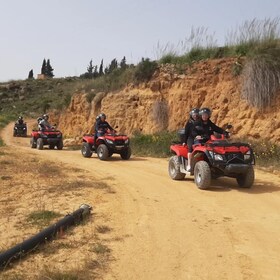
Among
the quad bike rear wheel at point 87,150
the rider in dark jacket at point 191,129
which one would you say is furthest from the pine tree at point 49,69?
the rider in dark jacket at point 191,129

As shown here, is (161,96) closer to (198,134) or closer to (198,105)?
(198,105)

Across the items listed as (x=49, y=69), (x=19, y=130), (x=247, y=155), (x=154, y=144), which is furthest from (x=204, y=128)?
(x=49, y=69)

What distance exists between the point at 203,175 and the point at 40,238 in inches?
184

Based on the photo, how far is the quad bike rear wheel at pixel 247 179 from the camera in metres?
9.43

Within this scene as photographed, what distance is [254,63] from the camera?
16.5 meters

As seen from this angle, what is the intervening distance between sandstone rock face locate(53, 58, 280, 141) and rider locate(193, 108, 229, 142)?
207 inches

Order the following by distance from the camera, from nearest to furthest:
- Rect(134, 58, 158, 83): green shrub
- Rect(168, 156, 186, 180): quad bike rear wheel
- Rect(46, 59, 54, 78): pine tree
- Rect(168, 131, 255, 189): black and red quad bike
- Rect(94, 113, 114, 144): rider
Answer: Rect(168, 131, 255, 189): black and red quad bike → Rect(168, 156, 186, 180): quad bike rear wheel → Rect(94, 113, 114, 144): rider → Rect(134, 58, 158, 83): green shrub → Rect(46, 59, 54, 78): pine tree

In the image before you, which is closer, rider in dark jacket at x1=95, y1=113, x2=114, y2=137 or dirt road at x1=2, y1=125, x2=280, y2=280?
dirt road at x1=2, y1=125, x2=280, y2=280

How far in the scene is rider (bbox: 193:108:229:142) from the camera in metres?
10.2

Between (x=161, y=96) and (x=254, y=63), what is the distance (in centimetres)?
617

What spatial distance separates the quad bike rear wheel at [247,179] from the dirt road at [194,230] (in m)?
0.17

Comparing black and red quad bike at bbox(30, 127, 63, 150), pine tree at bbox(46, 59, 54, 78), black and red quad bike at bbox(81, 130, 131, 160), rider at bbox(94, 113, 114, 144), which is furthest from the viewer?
pine tree at bbox(46, 59, 54, 78)

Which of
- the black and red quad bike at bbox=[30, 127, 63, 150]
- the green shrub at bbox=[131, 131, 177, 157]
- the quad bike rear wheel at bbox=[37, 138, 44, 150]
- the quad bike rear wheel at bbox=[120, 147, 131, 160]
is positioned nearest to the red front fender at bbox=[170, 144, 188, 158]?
the quad bike rear wheel at bbox=[120, 147, 131, 160]

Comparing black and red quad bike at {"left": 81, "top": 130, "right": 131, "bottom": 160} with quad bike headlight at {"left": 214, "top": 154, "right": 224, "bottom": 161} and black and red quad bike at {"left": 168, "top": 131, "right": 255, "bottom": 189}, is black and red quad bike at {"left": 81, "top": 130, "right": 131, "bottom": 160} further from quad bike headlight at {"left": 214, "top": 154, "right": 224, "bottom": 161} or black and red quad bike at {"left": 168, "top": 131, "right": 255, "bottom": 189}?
quad bike headlight at {"left": 214, "top": 154, "right": 224, "bottom": 161}
